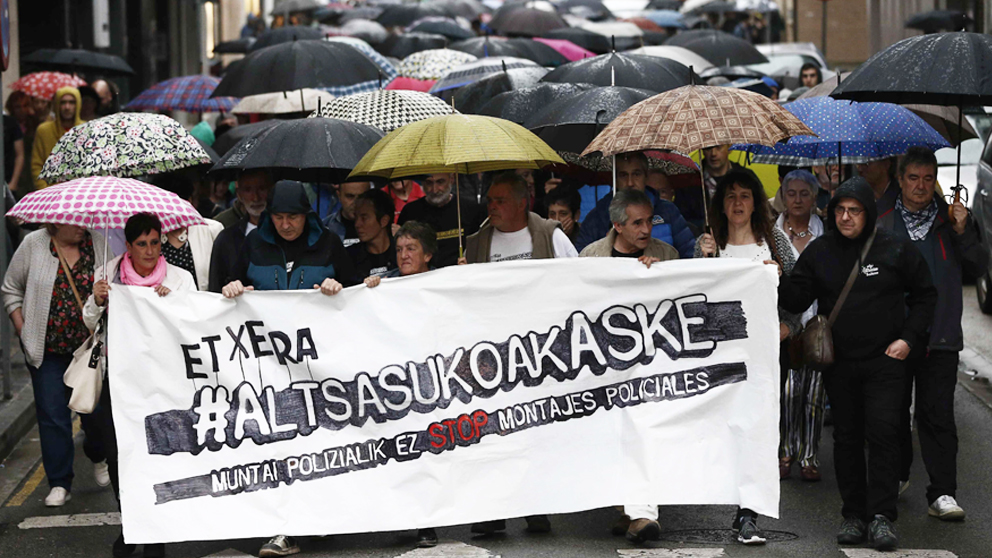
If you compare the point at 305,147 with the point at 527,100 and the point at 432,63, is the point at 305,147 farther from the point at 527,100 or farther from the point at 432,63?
the point at 432,63

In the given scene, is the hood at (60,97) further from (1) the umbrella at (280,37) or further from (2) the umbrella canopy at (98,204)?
(2) the umbrella canopy at (98,204)

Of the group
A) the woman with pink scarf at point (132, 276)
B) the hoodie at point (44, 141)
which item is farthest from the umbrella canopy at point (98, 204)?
the hoodie at point (44, 141)

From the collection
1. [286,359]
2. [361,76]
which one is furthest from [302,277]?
[361,76]

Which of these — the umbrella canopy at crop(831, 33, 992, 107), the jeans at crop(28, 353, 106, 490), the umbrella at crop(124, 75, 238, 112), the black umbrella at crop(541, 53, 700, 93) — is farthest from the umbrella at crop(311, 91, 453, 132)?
the umbrella at crop(124, 75, 238, 112)

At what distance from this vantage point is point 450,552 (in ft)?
23.2

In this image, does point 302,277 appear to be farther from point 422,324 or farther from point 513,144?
→ point 513,144

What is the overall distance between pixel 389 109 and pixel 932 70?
12.3 ft

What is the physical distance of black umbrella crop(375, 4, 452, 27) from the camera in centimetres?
2775

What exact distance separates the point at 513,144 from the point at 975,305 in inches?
336

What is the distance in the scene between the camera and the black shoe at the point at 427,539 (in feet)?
23.6

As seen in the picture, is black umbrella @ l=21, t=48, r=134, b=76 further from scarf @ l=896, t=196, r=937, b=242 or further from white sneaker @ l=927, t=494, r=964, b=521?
white sneaker @ l=927, t=494, r=964, b=521

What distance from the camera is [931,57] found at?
786 centimetres

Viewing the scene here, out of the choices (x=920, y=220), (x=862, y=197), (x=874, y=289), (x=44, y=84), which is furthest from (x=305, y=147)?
(x=44, y=84)

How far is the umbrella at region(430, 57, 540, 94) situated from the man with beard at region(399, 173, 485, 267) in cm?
447
